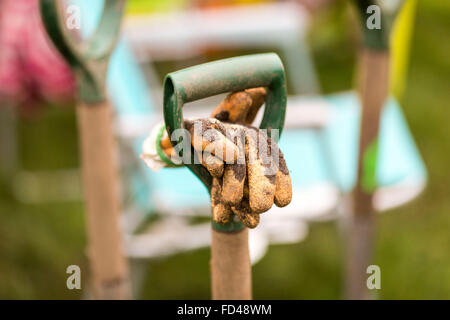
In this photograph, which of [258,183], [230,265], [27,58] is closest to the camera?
[258,183]

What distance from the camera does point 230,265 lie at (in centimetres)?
68

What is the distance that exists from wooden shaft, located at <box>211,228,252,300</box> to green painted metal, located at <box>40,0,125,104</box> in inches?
11.2

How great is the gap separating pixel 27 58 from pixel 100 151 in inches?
39.2

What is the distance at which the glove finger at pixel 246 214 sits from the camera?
0.59 m

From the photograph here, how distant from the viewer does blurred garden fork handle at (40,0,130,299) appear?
0.82 meters

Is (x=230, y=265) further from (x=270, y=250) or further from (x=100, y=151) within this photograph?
(x=270, y=250)

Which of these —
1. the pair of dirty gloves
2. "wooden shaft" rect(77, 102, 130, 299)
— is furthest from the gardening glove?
"wooden shaft" rect(77, 102, 130, 299)

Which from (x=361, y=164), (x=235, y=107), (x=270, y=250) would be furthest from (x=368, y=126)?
(x=270, y=250)

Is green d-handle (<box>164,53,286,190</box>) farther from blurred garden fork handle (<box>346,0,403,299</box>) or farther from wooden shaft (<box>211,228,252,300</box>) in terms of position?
blurred garden fork handle (<box>346,0,403,299</box>)

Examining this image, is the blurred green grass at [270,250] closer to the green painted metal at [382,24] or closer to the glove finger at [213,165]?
the green painted metal at [382,24]

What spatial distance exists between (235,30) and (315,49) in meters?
1.08
